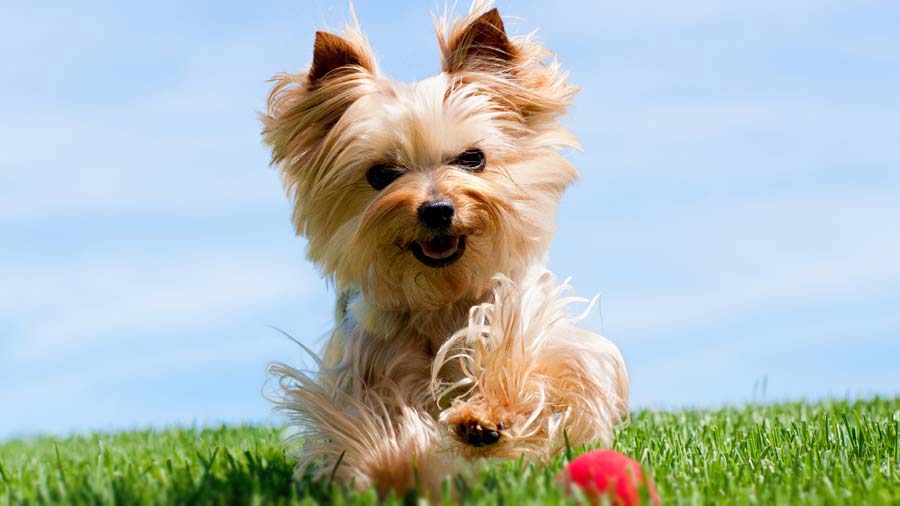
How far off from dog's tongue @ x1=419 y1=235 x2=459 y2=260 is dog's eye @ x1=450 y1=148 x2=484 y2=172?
1.08ft

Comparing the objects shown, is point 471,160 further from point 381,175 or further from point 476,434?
point 476,434

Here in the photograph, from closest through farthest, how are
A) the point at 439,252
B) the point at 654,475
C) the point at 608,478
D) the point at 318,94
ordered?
the point at 608,478 < the point at 654,475 < the point at 439,252 < the point at 318,94

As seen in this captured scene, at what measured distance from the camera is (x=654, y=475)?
3.51 meters

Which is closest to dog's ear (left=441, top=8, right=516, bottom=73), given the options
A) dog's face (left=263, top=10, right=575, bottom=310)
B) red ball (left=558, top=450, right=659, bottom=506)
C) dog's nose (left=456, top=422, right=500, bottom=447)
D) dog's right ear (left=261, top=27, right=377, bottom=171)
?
dog's face (left=263, top=10, right=575, bottom=310)

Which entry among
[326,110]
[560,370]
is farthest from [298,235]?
[560,370]

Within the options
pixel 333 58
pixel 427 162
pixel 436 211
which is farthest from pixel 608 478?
pixel 333 58

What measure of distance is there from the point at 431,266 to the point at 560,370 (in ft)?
2.25

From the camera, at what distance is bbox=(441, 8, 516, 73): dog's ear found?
15.5 ft

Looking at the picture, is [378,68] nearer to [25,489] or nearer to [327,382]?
[327,382]

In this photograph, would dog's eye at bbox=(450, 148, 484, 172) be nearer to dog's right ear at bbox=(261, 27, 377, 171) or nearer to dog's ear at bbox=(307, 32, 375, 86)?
dog's right ear at bbox=(261, 27, 377, 171)

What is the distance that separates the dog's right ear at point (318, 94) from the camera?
4668 mm

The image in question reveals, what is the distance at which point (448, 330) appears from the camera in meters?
4.52

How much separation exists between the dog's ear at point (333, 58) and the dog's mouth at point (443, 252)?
969 mm

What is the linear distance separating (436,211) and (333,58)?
107cm
